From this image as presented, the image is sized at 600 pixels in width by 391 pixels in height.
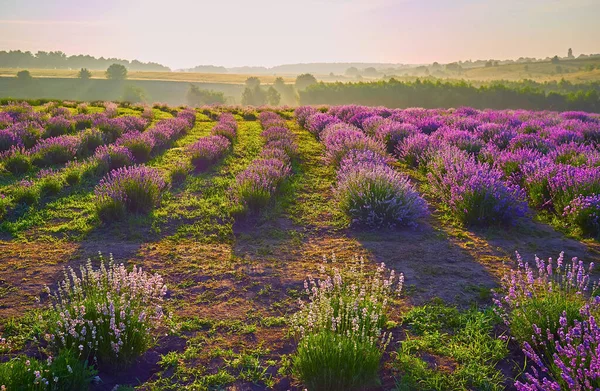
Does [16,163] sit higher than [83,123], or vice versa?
[83,123]

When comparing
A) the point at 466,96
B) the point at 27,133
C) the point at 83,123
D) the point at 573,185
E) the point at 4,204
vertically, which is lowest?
the point at 4,204

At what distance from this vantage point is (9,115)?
13828 millimetres

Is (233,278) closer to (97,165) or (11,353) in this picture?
(11,353)

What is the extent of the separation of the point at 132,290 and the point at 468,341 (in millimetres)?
2882

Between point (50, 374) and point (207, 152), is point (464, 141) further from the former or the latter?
point (50, 374)

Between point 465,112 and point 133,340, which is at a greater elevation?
point 465,112

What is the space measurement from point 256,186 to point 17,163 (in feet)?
18.9

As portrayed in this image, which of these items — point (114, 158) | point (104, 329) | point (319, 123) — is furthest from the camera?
point (319, 123)

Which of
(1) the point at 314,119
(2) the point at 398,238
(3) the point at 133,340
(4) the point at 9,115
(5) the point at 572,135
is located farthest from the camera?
(1) the point at 314,119

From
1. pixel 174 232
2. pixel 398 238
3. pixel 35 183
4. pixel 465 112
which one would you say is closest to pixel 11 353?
pixel 174 232

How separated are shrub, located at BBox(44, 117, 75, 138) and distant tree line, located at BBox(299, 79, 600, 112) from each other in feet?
143

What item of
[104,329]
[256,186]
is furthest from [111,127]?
[104,329]

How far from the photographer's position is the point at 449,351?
3307mm

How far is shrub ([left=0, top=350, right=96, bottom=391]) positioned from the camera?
2.64 metres
